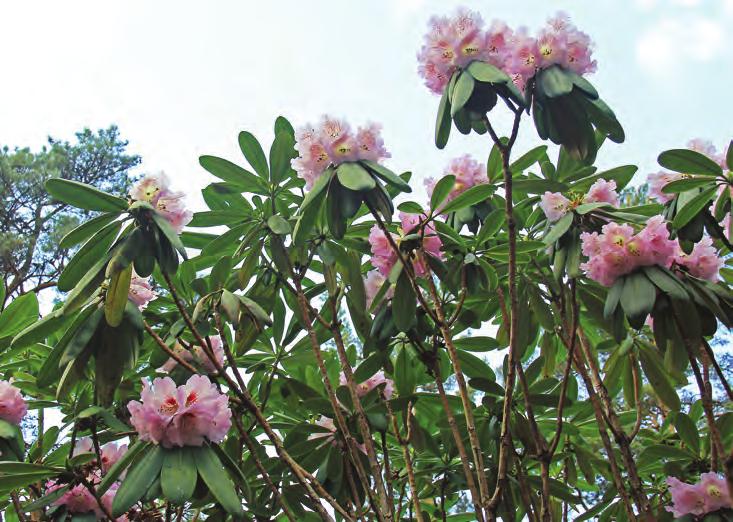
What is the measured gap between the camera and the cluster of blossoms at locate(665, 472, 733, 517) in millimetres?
1659

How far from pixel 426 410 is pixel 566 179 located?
2.71 ft

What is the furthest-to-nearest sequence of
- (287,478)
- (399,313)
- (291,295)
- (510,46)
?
(291,295) → (287,478) → (399,313) → (510,46)

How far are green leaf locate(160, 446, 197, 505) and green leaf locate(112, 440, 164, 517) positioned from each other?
0.02 meters

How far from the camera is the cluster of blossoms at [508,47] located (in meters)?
1.60

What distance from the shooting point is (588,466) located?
214cm

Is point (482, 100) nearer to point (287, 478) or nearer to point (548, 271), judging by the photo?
point (548, 271)

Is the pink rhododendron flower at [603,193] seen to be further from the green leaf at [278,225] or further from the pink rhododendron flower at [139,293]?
the pink rhododendron flower at [139,293]

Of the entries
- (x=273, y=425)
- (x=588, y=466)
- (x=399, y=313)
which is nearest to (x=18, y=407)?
(x=273, y=425)

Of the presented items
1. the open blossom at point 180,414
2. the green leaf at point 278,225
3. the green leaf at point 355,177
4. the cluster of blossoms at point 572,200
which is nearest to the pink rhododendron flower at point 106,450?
the open blossom at point 180,414

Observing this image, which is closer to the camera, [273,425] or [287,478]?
[287,478]

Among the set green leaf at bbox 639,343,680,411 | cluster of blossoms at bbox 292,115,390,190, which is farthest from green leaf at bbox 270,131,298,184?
green leaf at bbox 639,343,680,411

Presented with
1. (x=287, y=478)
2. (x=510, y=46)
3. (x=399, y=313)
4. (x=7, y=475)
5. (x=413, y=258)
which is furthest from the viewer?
(x=287, y=478)

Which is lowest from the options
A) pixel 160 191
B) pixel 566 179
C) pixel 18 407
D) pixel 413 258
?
pixel 18 407

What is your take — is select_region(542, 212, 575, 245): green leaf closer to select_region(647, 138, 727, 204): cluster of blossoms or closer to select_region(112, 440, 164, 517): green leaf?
select_region(647, 138, 727, 204): cluster of blossoms
